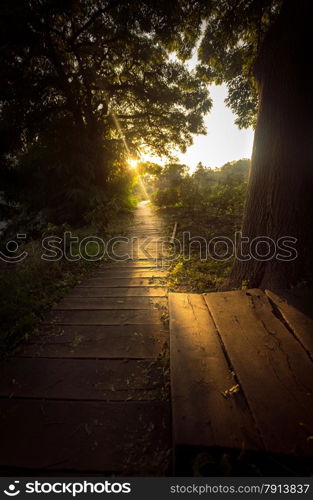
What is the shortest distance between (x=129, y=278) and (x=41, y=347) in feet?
7.93

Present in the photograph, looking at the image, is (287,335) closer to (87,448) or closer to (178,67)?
(87,448)

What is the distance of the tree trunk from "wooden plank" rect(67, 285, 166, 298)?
1.72 meters

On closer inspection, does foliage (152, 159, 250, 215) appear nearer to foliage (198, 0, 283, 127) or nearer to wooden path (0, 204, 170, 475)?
foliage (198, 0, 283, 127)

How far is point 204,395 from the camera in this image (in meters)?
1.39

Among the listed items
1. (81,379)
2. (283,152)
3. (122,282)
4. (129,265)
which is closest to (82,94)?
(129,265)

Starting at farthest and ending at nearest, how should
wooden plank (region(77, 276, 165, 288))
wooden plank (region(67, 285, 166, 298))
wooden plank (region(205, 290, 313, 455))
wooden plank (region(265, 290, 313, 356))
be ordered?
wooden plank (region(77, 276, 165, 288)) < wooden plank (region(67, 285, 166, 298)) < wooden plank (region(265, 290, 313, 356)) < wooden plank (region(205, 290, 313, 455))

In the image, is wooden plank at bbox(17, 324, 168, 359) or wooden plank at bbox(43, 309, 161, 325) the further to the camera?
wooden plank at bbox(43, 309, 161, 325)

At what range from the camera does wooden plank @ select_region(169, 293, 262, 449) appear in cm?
112

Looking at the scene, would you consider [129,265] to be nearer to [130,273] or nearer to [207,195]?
[130,273]

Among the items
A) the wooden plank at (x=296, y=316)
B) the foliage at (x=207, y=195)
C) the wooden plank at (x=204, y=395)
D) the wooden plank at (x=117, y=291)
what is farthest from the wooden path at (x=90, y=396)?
the foliage at (x=207, y=195)

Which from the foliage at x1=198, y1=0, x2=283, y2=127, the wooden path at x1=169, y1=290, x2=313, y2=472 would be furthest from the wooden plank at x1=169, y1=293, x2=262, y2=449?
the foliage at x1=198, y1=0, x2=283, y2=127

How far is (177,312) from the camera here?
7.95 ft

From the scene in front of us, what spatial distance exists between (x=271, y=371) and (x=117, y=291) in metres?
2.95

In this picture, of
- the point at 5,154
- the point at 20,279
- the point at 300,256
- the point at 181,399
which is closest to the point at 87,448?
the point at 181,399
